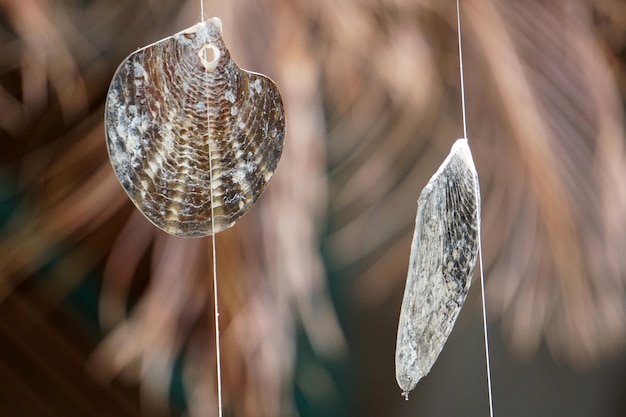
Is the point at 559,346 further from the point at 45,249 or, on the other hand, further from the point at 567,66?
the point at 45,249

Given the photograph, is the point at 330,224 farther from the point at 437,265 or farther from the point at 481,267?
the point at 481,267

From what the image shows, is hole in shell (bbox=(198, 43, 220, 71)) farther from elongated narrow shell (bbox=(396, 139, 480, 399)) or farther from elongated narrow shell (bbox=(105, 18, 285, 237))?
elongated narrow shell (bbox=(396, 139, 480, 399))

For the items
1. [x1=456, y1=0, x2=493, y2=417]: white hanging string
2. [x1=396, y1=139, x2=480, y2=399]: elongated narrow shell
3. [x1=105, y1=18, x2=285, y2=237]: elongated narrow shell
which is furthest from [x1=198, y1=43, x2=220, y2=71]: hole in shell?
[x1=456, y1=0, x2=493, y2=417]: white hanging string

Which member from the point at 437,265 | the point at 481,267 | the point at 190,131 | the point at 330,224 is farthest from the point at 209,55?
the point at 481,267

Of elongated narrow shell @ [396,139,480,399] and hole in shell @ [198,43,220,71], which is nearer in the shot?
hole in shell @ [198,43,220,71]

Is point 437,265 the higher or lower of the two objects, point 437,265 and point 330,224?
the lower
